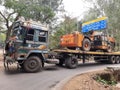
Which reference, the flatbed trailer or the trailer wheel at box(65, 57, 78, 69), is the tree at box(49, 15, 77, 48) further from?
the trailer wheel at box(65, 57, 78, 69)

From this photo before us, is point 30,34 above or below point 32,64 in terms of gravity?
above

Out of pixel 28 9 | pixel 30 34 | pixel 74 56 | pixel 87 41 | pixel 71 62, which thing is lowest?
pixel 71 62

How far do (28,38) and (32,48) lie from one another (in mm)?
647

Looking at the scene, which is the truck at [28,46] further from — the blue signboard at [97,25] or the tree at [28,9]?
the blue signboard at [97,25]

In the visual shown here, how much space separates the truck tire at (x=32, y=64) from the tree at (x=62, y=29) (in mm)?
12224

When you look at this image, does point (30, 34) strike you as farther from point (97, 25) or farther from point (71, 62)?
point (97, 25)

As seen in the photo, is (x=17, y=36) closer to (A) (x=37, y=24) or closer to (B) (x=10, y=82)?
(A) (x=37, y=24)

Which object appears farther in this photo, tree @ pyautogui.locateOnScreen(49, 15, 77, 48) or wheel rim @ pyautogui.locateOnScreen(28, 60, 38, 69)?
tree @ pyautogui.locateOnScreen(49, 15, 77, 48)

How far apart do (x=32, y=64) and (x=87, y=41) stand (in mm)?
5520

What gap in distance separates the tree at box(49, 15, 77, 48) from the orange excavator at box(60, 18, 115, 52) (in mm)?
8008

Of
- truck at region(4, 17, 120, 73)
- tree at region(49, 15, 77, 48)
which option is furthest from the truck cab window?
tree at region(49, 15, 77, 48)

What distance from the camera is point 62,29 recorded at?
81.4ft

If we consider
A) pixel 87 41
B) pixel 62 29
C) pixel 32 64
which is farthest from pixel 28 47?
pixel 62 29

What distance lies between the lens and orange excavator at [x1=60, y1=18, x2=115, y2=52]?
13.5 metres
